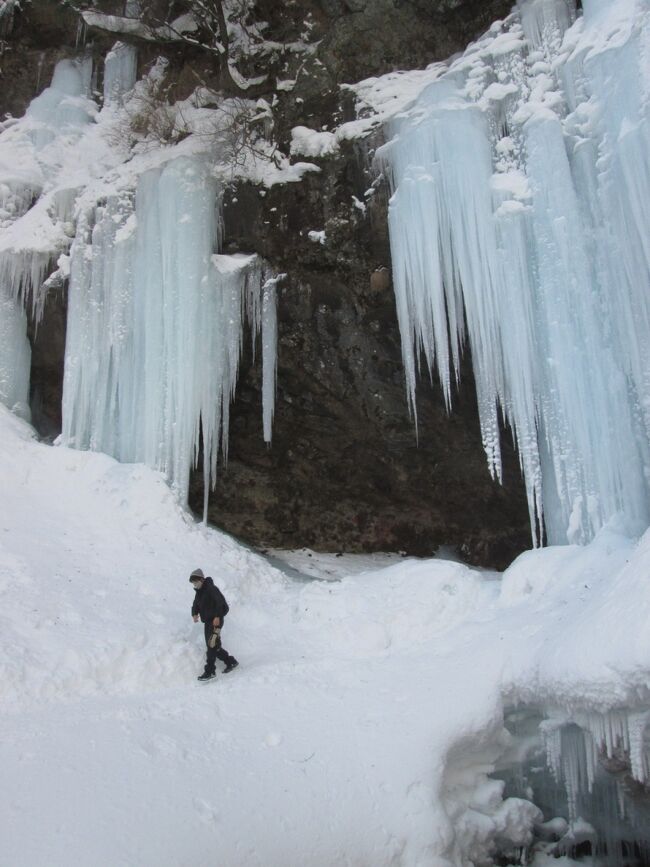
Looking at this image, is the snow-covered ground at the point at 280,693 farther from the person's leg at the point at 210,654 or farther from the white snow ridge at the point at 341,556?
the person's leg at the point at 210,654

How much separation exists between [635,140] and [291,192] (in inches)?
200

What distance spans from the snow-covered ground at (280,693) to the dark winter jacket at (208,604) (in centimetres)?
44

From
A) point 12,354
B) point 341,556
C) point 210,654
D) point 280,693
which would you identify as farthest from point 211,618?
point 12,354

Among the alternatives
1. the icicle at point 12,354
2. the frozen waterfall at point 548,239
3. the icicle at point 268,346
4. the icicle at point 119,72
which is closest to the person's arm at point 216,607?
the frozen waterfall at point 548,239

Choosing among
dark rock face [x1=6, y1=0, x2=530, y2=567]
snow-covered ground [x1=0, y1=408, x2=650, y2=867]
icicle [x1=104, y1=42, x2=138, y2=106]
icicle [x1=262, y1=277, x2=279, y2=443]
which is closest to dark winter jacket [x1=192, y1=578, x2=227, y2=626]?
snow-covered ground [x1=0, y1=408, x2=650, y2=867]

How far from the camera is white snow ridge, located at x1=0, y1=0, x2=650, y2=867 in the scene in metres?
4.88

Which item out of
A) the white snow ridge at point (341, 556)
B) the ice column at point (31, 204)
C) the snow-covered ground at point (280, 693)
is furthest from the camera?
the ice column at point (31, 204)

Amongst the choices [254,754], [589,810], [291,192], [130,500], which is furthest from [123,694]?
[291,192]

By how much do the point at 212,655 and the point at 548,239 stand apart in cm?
630

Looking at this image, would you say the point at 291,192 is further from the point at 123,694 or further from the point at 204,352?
the point at 123,694

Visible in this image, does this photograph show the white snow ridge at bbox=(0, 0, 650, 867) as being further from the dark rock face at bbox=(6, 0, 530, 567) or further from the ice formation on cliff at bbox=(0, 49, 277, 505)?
the dark rock face at bbox=(6, 0, 530, 567)

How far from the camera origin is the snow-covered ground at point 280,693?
14.8 ft

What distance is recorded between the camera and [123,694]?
6246 mm

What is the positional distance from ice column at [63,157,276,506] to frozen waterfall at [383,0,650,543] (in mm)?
2862
